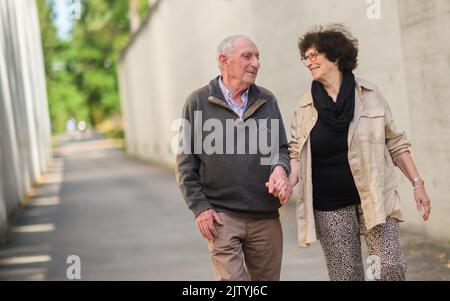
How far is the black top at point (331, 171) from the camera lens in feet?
14.3

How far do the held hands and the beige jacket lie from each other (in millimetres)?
138

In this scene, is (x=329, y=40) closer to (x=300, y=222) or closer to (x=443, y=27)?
(x=300, y=222)

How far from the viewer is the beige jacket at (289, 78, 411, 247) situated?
429 centimetres

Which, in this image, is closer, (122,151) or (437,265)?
(437,265)

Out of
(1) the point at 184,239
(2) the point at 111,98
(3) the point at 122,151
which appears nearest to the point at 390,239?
(1) the point at 184,239

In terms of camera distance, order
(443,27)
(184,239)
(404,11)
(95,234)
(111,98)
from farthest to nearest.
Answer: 1. (111,98)
2. (95,234)
3. (184,239)
4. (404,11)
5. (443,27)

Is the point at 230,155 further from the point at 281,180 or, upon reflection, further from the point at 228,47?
the point at 228,47

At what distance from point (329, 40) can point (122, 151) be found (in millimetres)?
41932

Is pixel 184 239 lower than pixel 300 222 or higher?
lower

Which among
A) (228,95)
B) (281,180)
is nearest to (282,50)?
(228,95)

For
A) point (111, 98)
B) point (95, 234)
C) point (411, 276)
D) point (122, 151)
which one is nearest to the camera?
point (411, 276)

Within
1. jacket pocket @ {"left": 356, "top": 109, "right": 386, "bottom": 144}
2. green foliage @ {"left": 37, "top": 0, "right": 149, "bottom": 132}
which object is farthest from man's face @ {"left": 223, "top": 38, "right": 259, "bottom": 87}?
green foliage @ {"left": 37, "top": 0, "right": 149, "bottom": 132}

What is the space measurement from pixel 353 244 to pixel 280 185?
1.72ft

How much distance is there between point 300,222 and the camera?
14.5 feet
